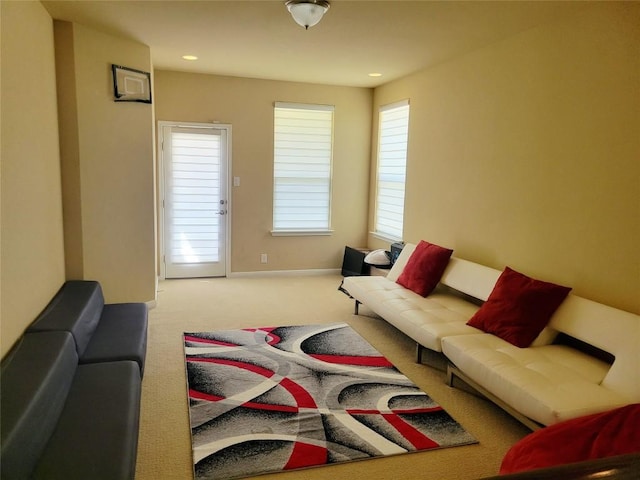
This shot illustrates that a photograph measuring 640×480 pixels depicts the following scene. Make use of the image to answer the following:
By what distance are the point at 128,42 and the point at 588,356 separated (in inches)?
177

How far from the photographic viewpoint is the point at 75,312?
10.1 ft

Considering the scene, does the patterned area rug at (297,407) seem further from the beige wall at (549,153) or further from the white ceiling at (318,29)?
the white ceiling at (318,29)

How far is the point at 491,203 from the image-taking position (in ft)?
13.8

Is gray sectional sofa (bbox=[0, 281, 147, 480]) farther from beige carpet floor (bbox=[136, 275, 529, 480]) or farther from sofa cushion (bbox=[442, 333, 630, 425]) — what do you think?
sofa cushion (bbox=[442, 333, 630, 425])

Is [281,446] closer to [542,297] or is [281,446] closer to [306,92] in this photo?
[542,297]

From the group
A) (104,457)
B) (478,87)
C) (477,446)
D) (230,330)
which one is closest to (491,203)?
(478,87)

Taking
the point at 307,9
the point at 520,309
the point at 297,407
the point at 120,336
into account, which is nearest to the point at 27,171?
the point at 120,336

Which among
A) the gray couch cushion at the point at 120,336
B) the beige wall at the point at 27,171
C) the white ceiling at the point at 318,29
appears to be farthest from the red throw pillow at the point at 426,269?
the beige wall at the point at 27,171

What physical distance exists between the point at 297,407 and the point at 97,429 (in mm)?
1261

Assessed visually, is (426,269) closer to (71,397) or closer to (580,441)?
(580,441)

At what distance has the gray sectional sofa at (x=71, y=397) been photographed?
70.4 inches

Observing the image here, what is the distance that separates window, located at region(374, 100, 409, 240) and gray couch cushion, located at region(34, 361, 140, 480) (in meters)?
4.07

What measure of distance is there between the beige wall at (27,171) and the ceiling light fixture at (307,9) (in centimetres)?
166

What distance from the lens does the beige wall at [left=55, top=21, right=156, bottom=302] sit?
4078 mm
